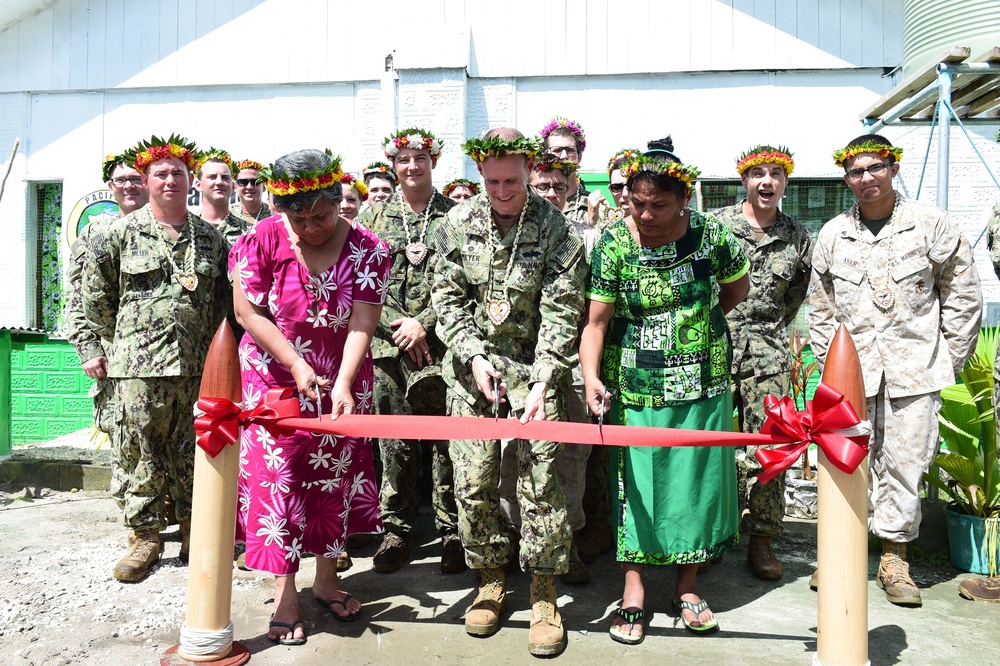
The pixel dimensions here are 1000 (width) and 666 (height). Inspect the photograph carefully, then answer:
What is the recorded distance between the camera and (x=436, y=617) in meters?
3.66

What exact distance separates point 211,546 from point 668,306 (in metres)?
2.13

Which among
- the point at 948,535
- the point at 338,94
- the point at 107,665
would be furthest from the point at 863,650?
the point at 338,94

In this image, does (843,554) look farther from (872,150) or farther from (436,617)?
(872,150)

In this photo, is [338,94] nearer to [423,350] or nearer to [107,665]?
[423,350]

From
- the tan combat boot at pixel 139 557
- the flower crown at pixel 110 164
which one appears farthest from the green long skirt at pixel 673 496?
the flower crown at pixel 110 164

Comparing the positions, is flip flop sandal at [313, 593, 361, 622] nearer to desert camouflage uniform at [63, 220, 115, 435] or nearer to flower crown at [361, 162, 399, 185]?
desert camouflage uniform at [63, 220, 115, 435]

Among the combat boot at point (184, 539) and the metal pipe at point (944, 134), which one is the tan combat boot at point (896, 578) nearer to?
the metal pipe at point (944, 134)

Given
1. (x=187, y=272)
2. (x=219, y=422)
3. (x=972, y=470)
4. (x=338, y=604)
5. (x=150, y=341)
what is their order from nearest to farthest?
(x=219, y=422)
(x=338, y=604)
(x=150, y=341)
(x=187, y=272)
(x=972, y=470)

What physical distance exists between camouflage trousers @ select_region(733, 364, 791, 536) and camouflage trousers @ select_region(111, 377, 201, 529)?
10.2ft

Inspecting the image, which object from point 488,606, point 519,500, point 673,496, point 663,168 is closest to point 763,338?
point 673,496

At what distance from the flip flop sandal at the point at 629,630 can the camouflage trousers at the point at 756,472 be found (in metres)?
A: 1.13

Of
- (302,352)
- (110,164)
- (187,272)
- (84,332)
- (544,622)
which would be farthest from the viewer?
(110,164)

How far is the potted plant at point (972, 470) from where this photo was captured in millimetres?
4289

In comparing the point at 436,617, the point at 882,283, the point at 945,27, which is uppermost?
the point at 945,27
